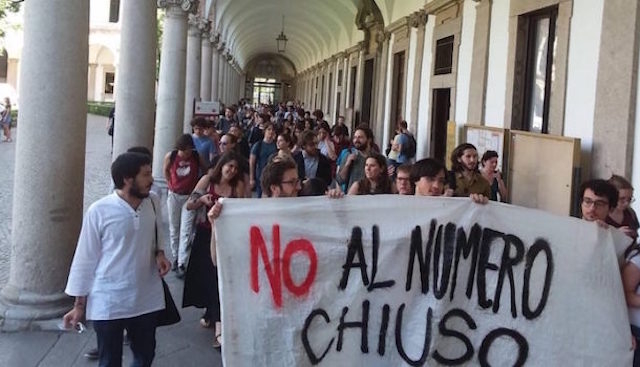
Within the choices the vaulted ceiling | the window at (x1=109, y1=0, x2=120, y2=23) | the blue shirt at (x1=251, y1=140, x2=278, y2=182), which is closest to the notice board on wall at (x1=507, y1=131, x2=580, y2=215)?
the blue shirt at (x1=251, y1=140, x2=278, y2=182)

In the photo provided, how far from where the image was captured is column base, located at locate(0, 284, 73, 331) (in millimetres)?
4883

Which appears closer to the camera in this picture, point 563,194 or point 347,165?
point 347,165

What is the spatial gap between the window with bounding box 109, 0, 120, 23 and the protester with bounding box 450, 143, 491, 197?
52.3 m

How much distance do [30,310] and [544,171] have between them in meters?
5.74

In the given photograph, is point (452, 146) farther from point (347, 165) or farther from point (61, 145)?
point (61, 145)

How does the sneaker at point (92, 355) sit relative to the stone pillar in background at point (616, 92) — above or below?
below

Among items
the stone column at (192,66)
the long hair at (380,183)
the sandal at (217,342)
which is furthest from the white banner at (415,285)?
the stone column at (192,66)

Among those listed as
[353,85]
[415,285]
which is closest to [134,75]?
[415,285]

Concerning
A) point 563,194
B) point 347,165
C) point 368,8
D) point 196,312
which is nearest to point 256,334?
point 196,312

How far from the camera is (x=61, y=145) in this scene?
4949 mm

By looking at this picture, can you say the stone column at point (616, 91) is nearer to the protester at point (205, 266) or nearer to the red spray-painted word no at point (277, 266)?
the protester at point (205, 266)

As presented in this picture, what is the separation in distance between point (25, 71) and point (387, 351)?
11.2 ft

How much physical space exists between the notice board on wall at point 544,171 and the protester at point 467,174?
170 centimetres

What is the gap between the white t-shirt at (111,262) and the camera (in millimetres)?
3346
